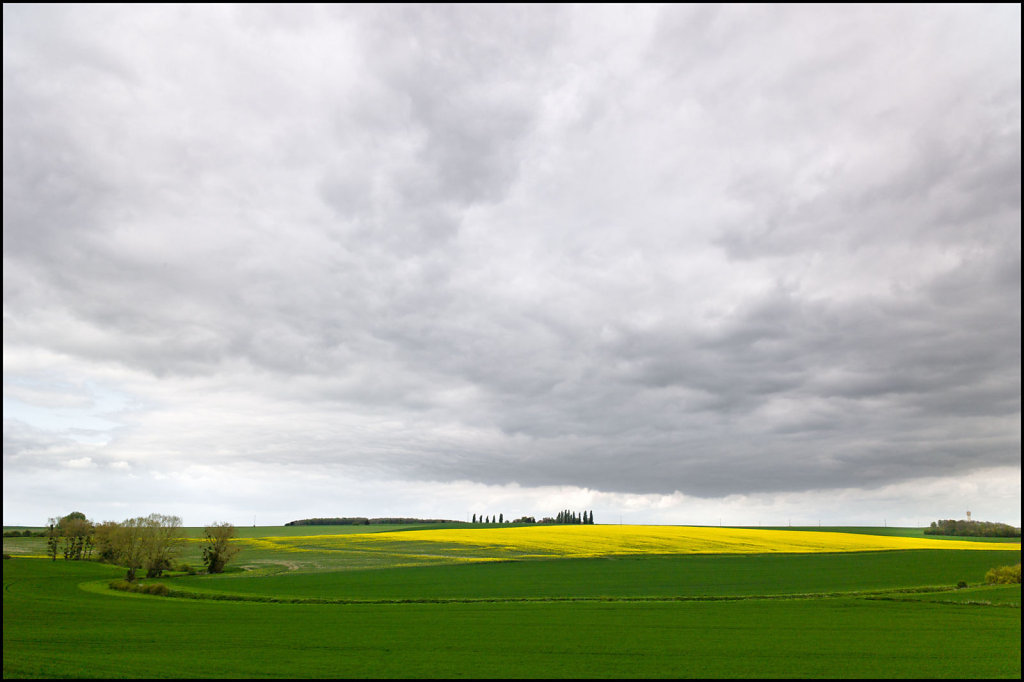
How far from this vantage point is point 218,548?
90.7 m

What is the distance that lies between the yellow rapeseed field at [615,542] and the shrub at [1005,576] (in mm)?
33084

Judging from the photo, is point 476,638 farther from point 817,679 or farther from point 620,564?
point 620,564

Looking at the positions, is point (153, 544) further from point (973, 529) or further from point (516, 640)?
point (973, 529)

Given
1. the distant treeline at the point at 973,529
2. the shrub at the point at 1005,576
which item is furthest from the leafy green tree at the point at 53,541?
the distant treeline at the point at 973,529

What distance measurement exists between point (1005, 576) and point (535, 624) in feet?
177

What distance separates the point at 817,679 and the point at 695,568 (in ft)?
169

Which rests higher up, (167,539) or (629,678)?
(629,678)

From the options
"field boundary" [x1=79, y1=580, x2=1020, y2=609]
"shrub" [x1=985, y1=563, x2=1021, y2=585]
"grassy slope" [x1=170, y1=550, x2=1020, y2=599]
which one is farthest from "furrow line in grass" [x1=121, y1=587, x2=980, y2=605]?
"shrub" [x1=985, y1=563, x2=1021, y2=585]

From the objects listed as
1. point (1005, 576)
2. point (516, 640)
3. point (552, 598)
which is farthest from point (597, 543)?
point (516, 640)

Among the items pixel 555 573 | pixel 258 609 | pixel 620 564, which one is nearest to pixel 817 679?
pixel 258 609

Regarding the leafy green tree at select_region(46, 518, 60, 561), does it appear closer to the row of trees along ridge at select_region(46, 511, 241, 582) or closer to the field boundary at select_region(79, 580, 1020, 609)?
the row of trees along ridge at select_region(46, 511, 241, 582)

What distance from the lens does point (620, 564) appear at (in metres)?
83.3

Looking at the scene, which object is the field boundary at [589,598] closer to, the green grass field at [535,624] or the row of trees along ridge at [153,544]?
the green grass field at [535,624]

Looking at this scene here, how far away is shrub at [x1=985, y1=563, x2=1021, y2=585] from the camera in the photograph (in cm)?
6575
